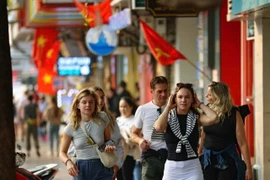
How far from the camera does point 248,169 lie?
400 inches

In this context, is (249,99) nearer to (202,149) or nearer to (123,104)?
(123,104)

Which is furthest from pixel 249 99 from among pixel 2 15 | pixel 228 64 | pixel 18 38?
pixel 18 38

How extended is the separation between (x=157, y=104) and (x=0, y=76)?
6.90 ft

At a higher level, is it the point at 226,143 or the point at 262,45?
the point at 262,45

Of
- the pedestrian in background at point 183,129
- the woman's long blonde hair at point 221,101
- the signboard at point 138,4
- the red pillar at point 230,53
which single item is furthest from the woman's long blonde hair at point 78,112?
the red pillar at point 230,53

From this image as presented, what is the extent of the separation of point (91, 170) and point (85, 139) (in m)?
0.34

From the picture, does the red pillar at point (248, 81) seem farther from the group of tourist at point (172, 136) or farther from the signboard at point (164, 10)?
the group of tourist at point (172, 136)

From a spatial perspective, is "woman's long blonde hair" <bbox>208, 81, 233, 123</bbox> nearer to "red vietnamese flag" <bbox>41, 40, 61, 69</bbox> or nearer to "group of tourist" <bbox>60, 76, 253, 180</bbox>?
"group of tourist" <bbox>60, 76, 253, 180</bbox>

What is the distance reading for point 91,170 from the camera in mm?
9516

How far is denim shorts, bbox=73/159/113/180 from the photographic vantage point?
31.2ft

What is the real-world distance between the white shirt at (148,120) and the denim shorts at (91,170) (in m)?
1.16

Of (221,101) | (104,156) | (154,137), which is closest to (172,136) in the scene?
(104,156)

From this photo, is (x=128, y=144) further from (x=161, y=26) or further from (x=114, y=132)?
(x=161, y=26)

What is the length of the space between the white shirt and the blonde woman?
109 centimetres
